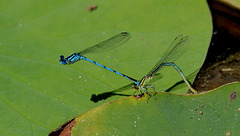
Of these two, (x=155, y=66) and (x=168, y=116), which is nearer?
(x=168, y=116)

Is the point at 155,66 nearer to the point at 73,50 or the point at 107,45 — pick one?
the point at 107,45

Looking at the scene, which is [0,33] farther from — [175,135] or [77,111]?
[175,135]

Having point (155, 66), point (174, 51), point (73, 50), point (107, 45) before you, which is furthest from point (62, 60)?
point (174, 51)

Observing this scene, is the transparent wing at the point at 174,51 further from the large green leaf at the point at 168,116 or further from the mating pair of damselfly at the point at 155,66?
the large green leaf at the point at 168,116

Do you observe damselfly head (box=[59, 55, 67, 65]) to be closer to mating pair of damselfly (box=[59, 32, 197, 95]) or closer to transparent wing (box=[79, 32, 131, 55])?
mating pair of damselfly (box=[59, 32, 197, 95])

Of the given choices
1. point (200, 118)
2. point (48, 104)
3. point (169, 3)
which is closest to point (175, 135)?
point (200, 118)

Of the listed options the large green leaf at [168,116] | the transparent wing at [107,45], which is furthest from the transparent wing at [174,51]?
the large green leaf at [168,116]
